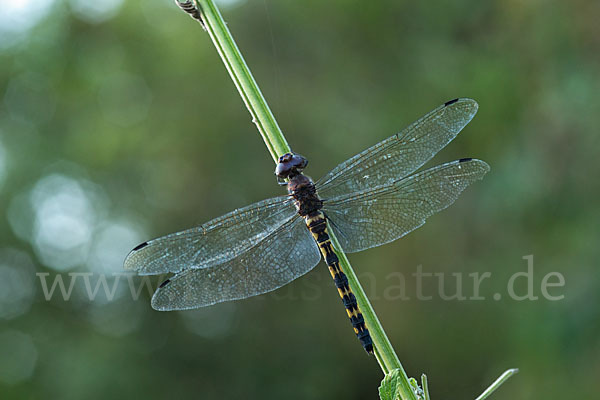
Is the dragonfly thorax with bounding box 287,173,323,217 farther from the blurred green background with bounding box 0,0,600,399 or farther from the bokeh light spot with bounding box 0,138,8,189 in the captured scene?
the bokeh light spot with bounding box 0,138,8,189

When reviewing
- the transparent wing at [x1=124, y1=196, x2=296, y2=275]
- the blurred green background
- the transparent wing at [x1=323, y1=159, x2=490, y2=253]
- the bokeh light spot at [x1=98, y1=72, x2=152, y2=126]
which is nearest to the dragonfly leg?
the transparent wing at [x1=124, y1=196, x2=296, y2=275]

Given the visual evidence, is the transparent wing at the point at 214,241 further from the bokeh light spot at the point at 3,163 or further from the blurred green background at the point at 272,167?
the bokeh light spot at the point at 3,163

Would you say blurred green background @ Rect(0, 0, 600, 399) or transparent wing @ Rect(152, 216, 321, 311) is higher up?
blurred green background @ Rect(0, 0, 600, 399)

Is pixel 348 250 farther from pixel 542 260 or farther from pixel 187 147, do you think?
pixel 187 147

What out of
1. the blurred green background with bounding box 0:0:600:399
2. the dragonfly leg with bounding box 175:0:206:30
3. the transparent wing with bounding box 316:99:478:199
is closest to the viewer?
the dragonfly leg with bounding box 175:0:206:30

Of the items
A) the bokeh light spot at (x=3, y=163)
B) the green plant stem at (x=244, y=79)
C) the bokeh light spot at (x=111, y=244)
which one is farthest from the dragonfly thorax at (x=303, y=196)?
the bokeh light spot at (x=3, y=163)

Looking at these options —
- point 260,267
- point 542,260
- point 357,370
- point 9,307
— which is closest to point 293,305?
point 357,370

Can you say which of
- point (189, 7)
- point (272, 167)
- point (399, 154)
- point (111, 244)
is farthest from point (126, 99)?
point (189, 7)
